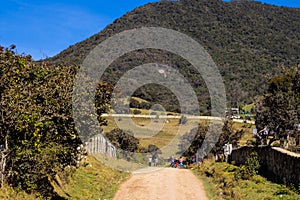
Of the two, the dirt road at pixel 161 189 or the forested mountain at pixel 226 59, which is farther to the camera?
the forested mountain at pixel 226 59

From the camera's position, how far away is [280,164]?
18156mm

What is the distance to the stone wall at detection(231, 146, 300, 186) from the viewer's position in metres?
15.8

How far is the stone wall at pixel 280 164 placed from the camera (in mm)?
15827

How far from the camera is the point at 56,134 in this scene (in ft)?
43.9

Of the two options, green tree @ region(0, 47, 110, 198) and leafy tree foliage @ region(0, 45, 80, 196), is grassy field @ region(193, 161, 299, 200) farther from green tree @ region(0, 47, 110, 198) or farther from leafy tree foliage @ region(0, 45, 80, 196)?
leafy tree foliage @ region(0, 45, 80, 196)

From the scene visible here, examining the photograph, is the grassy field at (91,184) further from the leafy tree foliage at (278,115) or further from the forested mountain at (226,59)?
the forested mountain at (226,59)

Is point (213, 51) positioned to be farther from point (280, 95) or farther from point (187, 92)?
point (280, 95)

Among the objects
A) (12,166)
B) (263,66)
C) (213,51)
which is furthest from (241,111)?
(12,166)

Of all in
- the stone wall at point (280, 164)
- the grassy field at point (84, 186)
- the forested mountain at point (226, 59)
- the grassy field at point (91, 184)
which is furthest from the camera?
the forested mountain at point (226, 59)

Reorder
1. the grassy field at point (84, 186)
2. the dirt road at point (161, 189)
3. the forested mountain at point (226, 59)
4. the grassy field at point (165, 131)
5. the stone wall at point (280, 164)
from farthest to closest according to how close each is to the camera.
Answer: the forested mountain at point (226, 59), the grassy field at point (165, 131), the dirt road at point (161, 189), the stone wall at point (280, 164), the grassy field at point (84, 186)

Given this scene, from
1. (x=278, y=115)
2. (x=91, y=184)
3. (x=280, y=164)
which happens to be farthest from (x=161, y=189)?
(x=278, y=115)

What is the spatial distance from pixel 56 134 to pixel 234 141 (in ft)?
98.2

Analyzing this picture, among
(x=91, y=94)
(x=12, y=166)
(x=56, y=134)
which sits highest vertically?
(x=91, y=94)

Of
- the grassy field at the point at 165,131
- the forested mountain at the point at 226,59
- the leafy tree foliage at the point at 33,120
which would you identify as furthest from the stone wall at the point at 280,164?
the forested mountain at the point at 226,59
